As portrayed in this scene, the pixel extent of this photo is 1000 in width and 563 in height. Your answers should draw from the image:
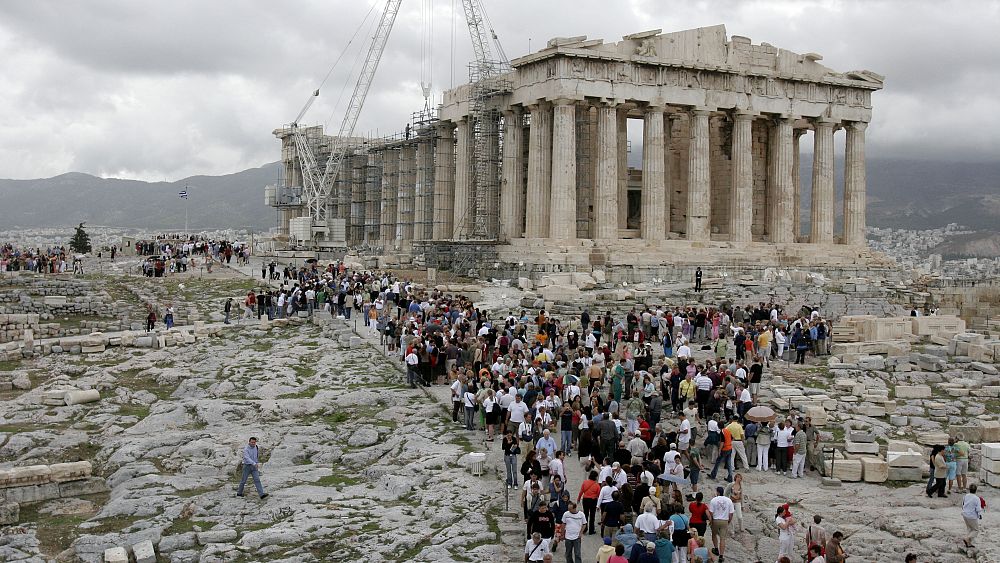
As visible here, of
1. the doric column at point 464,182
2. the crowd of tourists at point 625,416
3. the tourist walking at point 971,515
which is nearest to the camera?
the crowd of tourists at point 625,416

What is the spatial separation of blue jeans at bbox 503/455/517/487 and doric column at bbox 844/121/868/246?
5361cm

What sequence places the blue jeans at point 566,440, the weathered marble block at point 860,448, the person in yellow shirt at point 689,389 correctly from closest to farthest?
the blue jeans at point 566,440
the weathered marble block at point 860,448
the person in yellow shirt at point 689,389

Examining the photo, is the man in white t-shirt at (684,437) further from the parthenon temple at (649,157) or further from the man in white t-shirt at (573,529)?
the parthenon temple at (649,157)

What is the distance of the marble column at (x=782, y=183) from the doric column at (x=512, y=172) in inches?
696

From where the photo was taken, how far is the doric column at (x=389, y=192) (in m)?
84.7

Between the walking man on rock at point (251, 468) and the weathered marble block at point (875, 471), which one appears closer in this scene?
the walking man on rock at point (251, 468)

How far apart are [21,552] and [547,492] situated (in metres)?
10.2

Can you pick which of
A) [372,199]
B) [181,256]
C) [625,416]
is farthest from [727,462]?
[372,199]

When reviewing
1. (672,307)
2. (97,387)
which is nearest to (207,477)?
(97,387)

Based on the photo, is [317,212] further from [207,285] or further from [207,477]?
[207,477]

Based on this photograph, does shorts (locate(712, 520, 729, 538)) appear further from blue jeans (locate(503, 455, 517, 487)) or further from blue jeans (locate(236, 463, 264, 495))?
blue jeans (locate(236, 463, 264, 495))

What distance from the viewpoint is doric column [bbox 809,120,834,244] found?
65750 millimetres

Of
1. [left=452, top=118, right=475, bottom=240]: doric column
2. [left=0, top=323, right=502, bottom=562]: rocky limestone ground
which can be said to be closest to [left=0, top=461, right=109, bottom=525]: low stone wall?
[left=0, top=323, right=502, bottom=562]: rocky limestone ground

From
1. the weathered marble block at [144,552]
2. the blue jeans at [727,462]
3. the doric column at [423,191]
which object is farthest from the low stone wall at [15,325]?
the doric column at [423,191]
